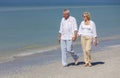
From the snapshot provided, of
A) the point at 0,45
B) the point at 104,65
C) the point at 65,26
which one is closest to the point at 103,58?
the point at 104,65

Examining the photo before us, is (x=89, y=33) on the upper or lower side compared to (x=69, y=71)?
upper

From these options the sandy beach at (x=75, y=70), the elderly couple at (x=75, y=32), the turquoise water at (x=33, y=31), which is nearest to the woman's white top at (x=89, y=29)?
the elderly couple at (x=75, y=32)

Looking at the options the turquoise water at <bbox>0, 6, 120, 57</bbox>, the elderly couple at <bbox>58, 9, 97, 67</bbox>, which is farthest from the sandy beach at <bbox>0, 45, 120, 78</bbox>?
the turquoise water at <bbox>0, 6, 120, 57</bbox>

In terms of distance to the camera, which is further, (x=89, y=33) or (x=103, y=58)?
(x=103, y=58)

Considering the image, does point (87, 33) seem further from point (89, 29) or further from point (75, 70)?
point (75, 70)

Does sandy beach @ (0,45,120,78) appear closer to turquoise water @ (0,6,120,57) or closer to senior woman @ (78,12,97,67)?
senior woman @ (78,12,97,67)

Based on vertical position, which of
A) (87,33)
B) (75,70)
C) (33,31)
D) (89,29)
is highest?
(89,29)

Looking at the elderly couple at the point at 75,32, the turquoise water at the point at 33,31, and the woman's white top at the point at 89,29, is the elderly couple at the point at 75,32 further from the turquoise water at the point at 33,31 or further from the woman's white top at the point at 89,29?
the turquoise water at the point at 33,31

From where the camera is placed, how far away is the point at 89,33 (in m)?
15.1

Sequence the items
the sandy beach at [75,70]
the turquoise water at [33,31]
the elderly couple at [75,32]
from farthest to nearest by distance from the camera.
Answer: the turquoise water at [33,31] → the elderly couple at [75,32] → the sandy beach at [75,70]

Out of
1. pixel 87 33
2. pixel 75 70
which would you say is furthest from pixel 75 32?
pixel 75 70

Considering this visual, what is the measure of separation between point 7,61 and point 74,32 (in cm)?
516

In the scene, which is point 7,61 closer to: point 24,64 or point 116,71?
point 24,64

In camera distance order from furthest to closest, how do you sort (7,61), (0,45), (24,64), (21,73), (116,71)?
(0,45) → (7,61) → (24,64) → (21,73) → (116,71)
